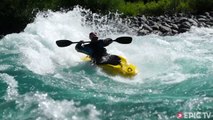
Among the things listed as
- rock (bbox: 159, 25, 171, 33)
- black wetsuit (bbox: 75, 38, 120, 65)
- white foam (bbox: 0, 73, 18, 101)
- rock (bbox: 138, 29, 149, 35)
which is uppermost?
rock (bbox: 159, 25, 171, 33)

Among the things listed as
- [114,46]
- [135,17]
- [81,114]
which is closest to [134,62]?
[114,46]

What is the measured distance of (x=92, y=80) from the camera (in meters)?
8.73

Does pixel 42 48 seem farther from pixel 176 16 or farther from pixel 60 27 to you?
pixel 176 16

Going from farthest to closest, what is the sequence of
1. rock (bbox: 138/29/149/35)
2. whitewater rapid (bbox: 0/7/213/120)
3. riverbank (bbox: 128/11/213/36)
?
riverbank (bbox: 128/11/213/36), rock (bbox: 138/29/149/35), whitewater rapid (bbox: 0/7/213/120)

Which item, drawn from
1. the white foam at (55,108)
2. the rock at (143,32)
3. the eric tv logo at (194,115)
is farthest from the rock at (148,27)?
the eric tv logo at (194,115)

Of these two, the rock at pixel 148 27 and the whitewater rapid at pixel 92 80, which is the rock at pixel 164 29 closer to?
the rock at pixel 148 27

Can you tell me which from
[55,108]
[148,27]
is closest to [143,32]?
[148,27]

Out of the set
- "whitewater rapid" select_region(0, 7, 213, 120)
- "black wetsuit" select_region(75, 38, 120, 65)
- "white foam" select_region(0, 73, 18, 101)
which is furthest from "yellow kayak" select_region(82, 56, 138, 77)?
"white foam" select_region(0, 73, 18, 101)

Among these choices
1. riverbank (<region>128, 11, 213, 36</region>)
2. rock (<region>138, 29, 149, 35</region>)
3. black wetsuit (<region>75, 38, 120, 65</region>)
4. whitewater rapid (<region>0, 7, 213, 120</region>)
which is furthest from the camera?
riverbank (<region>128, 11, 213, 36</region>)

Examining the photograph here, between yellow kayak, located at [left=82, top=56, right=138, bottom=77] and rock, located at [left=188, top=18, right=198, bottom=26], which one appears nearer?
yellow kayak, located at [left=82, top=56, right=138, bottom=77]

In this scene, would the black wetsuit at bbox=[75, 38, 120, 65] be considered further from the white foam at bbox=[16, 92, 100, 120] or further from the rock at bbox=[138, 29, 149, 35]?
the rock at bbox=[138, 29, 149, 35]

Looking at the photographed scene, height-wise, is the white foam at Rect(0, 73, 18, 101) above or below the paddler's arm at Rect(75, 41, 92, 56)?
below

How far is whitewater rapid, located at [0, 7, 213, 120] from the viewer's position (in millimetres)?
6730

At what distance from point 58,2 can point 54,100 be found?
427 inches
